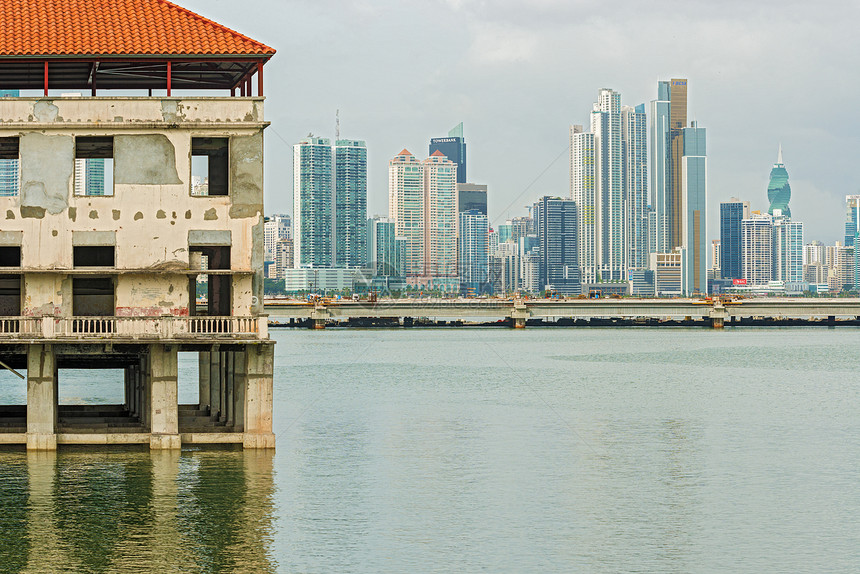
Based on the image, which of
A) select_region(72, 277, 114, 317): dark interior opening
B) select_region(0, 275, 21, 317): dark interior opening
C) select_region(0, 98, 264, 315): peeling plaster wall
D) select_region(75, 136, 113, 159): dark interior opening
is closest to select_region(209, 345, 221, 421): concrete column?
select_region(72, 277, 114, 317): dark interior opening

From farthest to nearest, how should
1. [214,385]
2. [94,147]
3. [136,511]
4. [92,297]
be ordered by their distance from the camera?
1. [214,385]
2. [94,147]
3. [92,297]
4. [136,511]

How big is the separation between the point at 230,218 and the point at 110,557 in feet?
53.4

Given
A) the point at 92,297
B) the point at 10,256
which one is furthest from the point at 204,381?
the point at 10,256

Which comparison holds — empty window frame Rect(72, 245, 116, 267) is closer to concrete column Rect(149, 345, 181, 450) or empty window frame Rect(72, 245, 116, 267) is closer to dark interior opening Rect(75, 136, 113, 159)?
dark interior opening Rect(75, 136, 113, 159)

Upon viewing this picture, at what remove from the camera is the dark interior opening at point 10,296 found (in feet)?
152

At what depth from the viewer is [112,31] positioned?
1834 inches

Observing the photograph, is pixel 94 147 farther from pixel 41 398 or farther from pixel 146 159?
pixel 41 398

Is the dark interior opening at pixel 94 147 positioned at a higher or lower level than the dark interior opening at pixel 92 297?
higher

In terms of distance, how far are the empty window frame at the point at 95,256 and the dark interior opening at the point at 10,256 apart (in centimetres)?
247

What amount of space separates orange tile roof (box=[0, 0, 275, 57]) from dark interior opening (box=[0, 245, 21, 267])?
7.47 meters

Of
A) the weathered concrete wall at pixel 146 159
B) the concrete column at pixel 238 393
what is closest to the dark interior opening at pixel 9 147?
the weathered concrete wall at pixel 146 159

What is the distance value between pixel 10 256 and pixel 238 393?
1031 centimetres

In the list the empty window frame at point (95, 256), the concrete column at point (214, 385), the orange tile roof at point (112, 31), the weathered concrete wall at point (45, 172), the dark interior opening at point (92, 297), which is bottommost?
the concrete column at point (214, 385)

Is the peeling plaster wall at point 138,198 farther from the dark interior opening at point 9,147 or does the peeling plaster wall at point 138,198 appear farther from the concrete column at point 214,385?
the concrete column at point 214,385
